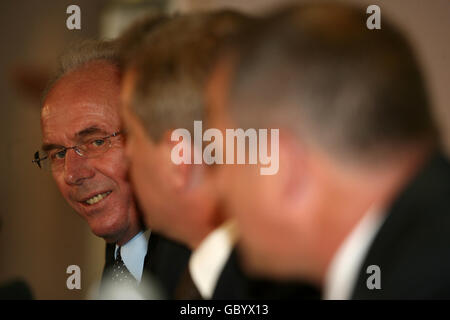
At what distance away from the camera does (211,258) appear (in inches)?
30.3

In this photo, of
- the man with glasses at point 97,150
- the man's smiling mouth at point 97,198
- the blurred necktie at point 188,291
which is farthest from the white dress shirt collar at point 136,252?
the blurred necktie at point 188,291

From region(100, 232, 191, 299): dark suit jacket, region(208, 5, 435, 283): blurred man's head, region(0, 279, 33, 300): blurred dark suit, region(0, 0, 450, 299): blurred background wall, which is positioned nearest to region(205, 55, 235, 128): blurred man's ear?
region(208, 5, 435, 283): blurred man's head

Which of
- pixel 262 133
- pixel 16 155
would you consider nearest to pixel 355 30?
pixel 262 133

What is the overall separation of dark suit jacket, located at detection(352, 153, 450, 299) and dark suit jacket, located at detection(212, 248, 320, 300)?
211 millimetres

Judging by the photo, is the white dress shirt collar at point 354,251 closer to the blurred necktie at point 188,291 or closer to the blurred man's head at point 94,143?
the blurred necktie at point 188,291

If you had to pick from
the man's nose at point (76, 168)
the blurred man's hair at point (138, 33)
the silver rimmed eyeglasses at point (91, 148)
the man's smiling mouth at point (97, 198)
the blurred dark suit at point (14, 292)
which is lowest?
the blurred dark suit at point (14, 292)

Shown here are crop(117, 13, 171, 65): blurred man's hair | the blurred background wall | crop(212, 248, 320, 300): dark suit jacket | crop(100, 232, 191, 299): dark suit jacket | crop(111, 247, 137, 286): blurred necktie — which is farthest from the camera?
the blurred background wall

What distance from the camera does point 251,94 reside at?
21.6 inches

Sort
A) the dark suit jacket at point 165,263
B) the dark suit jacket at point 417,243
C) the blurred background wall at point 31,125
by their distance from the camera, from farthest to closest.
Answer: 1. the blurred background wall at point 31,125
2. the dark suit jacket at point 165,263
3. the dark suit jacket at point 417,243

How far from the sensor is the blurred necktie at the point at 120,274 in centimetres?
115

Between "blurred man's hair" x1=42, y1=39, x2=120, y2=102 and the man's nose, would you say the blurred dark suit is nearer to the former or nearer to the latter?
the man's nose

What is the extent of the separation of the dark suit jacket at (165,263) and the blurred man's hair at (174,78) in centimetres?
35

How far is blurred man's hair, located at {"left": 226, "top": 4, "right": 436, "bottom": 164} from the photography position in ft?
1.70
